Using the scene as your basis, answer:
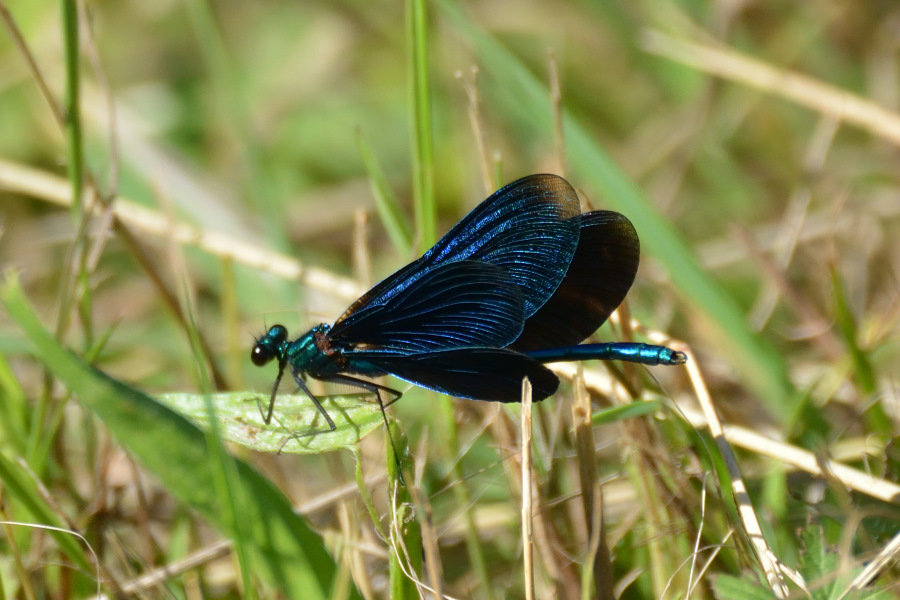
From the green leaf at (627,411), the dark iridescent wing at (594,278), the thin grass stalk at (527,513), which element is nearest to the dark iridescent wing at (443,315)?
the dark iridescent wing at (594,278)

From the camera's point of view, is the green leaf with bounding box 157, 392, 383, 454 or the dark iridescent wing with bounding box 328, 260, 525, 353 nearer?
the green leaf with bounding box 157, 392, 383, 454

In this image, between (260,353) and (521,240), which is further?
(260,353)

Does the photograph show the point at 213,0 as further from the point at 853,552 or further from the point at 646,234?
the point at 853,552

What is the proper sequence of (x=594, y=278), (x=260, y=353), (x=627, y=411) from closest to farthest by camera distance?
(x=627, y=411)
(x=594, y=278)
(x=260, y=353)

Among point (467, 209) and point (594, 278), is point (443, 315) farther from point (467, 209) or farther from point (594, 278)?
point (467, 209)

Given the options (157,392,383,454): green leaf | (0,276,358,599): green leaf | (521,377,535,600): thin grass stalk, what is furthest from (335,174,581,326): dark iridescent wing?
(0,276,358,599): green leaf

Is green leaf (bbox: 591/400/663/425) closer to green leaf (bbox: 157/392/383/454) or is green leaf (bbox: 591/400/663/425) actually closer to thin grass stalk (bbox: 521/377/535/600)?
thin grass stalk (bbox: 521/377/535/600)

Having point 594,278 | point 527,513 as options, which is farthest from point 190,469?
point 594,278
